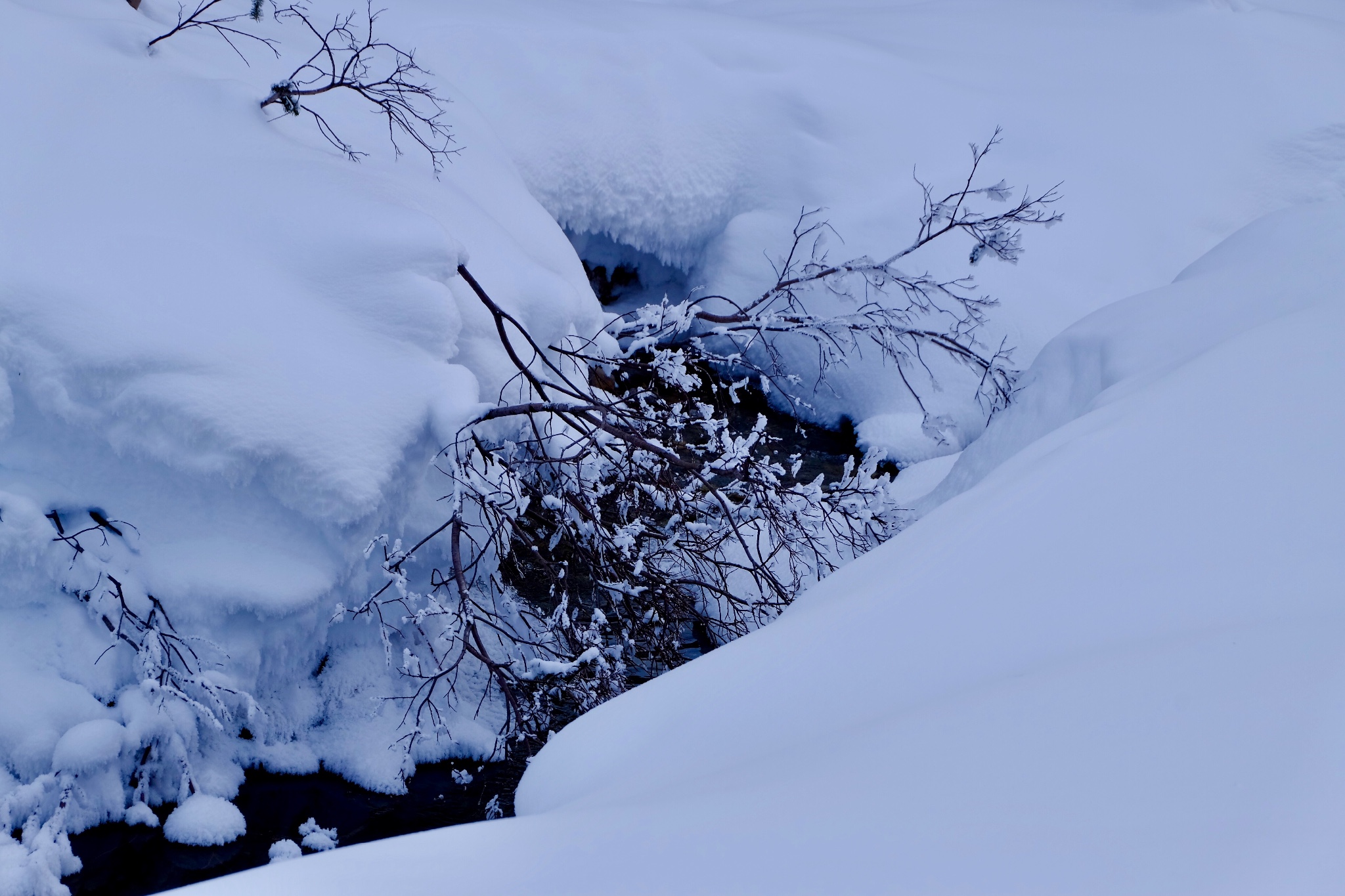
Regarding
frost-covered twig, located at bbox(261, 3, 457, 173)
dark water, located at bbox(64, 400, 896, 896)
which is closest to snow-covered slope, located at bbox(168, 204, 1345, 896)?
dark water, located at bbox(64, 400, 896, 896)

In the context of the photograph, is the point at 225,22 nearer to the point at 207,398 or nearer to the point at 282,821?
the point at 207,398

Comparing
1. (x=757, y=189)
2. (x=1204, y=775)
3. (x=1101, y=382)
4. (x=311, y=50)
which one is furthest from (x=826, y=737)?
(x=757, y=189)

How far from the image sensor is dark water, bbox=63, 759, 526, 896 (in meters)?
2.99

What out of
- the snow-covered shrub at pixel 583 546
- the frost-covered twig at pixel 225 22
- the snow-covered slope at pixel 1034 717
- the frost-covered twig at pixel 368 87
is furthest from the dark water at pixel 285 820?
the frost-covered twig at pixel 225 22

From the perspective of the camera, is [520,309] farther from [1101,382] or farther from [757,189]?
[757,189]

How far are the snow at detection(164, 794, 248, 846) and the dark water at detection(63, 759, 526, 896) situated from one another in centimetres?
2

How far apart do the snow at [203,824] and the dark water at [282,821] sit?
0.02 metres

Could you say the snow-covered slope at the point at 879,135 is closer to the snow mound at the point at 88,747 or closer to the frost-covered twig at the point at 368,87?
the frost-covered twig at the point at 368,87

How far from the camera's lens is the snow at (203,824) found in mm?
3100

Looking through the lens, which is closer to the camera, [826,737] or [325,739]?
[826,737]

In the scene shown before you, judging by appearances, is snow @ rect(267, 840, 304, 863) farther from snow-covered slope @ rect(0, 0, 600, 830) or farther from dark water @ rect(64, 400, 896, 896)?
snow-covered slope @ rect(0, 0, 600, 830)

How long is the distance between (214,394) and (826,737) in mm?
2509

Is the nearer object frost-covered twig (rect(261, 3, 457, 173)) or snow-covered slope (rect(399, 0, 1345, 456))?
frost-covered twig (rect(261, 3, 457, 173))

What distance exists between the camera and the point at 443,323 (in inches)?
137
